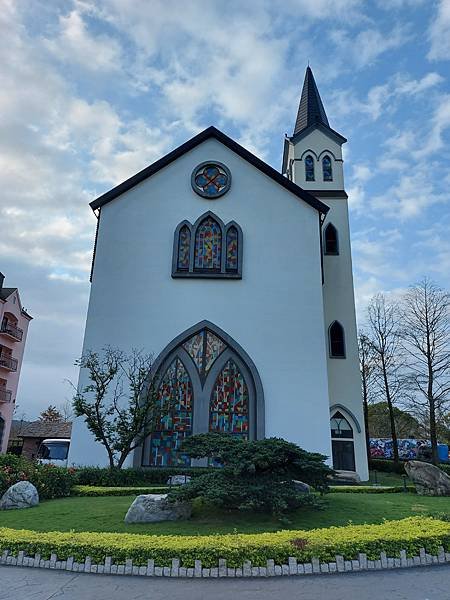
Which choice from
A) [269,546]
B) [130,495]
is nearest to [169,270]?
[130,495]

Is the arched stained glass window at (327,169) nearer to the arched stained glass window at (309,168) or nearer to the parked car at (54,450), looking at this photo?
the arched stained glass window at (309,168)

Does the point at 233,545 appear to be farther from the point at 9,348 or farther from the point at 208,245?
the point at 9,348

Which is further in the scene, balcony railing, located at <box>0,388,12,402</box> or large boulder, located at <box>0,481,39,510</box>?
balcony railing, located at <box>0,388,12,402</box>

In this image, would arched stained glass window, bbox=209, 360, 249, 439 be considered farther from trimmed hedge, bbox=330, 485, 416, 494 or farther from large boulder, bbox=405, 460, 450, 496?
large boulder, bbox=405, 460, 450, 496

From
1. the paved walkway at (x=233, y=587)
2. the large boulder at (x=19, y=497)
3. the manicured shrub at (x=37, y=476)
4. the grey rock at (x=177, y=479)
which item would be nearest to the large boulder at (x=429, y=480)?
the grey rock at (x=177, y=479)

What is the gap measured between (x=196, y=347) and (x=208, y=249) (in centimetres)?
383

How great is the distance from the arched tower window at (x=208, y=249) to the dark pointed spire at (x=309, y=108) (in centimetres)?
1083

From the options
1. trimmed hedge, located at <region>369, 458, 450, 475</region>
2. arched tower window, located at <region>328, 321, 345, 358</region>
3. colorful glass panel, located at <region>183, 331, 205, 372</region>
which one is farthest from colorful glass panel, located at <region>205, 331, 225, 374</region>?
trimmed hedge, located at <region>369, 458, 450, 475</region>

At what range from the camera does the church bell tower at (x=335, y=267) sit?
1869 cm


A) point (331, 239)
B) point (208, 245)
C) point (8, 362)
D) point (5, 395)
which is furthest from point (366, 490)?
point (8, 362)

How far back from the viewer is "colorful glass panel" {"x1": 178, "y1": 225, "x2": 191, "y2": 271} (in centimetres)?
1639

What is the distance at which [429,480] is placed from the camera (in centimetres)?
1141

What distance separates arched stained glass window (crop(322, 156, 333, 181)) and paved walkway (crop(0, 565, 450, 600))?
20380 mm

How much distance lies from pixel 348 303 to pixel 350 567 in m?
15.8
